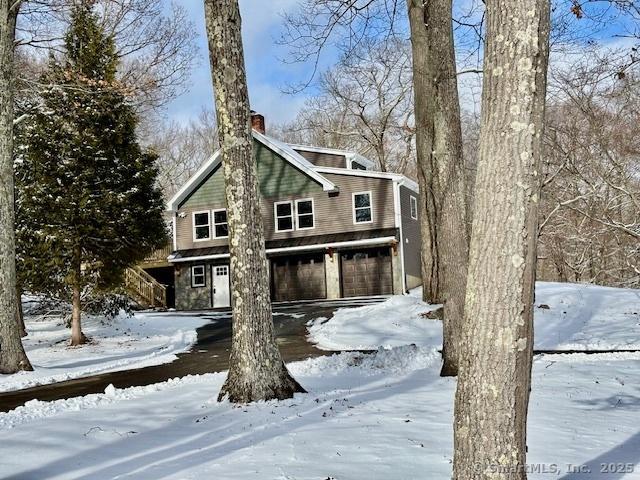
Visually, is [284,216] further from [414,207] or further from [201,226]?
[414,207]

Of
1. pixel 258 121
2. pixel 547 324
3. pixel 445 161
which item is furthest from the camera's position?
pixel 258 121

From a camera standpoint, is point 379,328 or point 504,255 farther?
point 379,328

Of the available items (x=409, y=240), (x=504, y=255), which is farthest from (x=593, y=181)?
(x=504, y=255)

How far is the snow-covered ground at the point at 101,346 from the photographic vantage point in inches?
448

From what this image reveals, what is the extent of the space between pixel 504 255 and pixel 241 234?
14.8 ft

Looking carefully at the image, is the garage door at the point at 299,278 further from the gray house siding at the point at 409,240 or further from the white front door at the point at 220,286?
the gray house siding at the point at 409,240

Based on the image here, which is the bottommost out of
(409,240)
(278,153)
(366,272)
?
(366,272)

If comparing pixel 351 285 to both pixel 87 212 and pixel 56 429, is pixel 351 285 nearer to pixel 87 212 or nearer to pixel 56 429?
pixel 87 212

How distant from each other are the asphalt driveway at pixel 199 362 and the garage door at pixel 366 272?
558 cm

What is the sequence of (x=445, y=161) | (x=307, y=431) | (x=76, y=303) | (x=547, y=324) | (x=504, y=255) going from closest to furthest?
(x=504, y=255) < (x=307, y=431) < (x=445, y=161) < (x=547, y=324) < (x=76, y=303)

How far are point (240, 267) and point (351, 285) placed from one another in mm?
19858

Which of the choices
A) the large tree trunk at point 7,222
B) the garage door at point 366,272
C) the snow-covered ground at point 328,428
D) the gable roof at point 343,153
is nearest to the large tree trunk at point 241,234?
the snow-covered ground at point 328,428

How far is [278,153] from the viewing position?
27.5m

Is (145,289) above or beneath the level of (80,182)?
beneath
